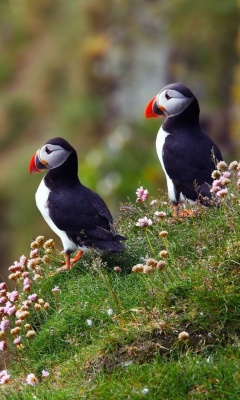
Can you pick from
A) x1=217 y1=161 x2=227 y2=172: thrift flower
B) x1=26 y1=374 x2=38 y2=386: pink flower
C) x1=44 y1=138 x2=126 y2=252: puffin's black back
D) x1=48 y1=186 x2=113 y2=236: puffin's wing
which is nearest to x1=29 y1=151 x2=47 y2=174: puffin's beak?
x1=44 y1=138 x2=126 y2=252: puffin's black back

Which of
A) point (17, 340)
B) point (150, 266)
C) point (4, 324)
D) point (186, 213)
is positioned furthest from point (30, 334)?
point (186, 213)

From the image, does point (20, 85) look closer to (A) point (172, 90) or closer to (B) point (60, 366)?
(A) point (172, 90)

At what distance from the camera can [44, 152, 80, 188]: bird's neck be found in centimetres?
707

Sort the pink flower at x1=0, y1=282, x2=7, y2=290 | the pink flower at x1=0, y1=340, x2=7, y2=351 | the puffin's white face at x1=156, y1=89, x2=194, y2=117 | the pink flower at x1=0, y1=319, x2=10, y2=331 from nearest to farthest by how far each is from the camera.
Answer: the pink flower at x1=0, y1=340, x2=7, y2=351 < the pink flower at x1=0, y1=319, x2=10, y2=331 < the pink flower at x1=0, y1=282, x2=7, y2=290 < the puffin's white face at x1=156, y1=89, x2=194, y2=117

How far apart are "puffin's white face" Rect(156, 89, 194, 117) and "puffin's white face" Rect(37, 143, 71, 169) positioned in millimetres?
1038

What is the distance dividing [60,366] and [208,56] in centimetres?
1378

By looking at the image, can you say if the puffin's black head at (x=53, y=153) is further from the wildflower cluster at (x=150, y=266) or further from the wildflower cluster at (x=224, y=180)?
the wildflower cluster at (x=150, y=266)

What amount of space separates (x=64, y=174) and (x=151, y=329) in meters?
2.05

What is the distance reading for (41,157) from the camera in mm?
7094

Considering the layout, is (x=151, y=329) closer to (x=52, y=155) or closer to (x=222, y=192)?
(x=222, y=192)

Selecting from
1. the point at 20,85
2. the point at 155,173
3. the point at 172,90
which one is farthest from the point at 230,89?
the point at 172,90

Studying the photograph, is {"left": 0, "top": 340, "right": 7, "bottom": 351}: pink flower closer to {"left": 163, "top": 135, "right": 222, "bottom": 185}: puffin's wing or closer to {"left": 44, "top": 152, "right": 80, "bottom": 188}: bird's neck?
{"left": 44, "top": 152, "right": 80, "bottom": 188}: bird's neck

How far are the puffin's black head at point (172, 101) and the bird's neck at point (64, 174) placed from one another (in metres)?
0.90

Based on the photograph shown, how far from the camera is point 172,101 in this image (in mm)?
7664
